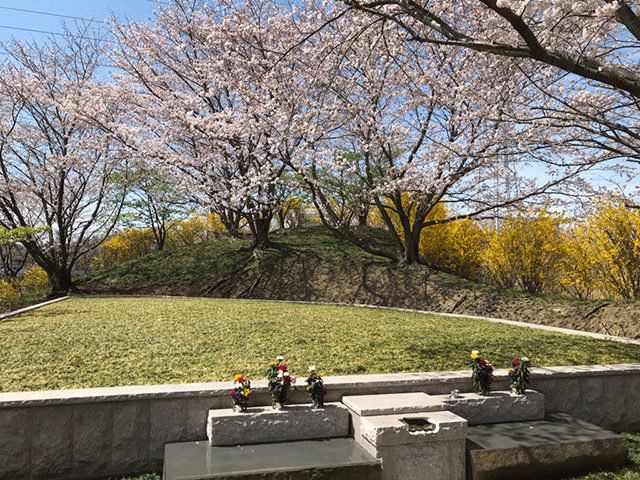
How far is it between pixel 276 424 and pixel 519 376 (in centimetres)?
225

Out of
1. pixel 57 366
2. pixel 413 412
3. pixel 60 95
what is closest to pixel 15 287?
pixel 60 95

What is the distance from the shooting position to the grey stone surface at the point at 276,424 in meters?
3.52

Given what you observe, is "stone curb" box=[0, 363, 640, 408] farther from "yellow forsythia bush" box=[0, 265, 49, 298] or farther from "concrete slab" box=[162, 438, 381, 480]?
"yellow forsythia bush" box=[0, 265, 49, 298]

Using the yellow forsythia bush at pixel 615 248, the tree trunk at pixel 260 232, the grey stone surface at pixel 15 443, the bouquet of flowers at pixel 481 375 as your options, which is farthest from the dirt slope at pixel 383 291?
the grey stone surface at pixel 15 443

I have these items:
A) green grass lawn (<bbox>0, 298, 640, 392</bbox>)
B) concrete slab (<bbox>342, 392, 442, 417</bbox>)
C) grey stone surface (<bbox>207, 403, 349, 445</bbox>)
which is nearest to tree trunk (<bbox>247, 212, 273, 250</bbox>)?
green grass lawn (<bbox>0, 298, 640, 392</bbox>)

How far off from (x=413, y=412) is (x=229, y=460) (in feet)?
4.71

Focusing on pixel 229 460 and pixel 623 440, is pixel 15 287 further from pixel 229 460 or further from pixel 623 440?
pixel 623 440

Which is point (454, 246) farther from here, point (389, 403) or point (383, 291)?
point (389, 403)

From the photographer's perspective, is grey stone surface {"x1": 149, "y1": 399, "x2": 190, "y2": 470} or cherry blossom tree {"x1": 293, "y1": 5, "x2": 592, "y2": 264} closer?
grey stone surface {"x1": 149, "y1": 399, "x2": 190, "y2": 470}

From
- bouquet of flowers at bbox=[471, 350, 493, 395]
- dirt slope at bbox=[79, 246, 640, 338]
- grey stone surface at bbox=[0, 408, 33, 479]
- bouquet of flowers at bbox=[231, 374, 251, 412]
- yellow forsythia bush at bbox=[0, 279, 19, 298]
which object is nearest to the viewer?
grey stone surface at bbox=[0, 408, 33, 479]

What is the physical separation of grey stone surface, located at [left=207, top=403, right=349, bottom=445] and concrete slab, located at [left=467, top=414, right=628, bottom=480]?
1047 mm

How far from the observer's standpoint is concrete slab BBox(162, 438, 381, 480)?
3066 mm

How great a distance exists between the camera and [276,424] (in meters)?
3.66

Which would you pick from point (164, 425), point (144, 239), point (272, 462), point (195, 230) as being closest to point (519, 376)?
point (272, 462)
